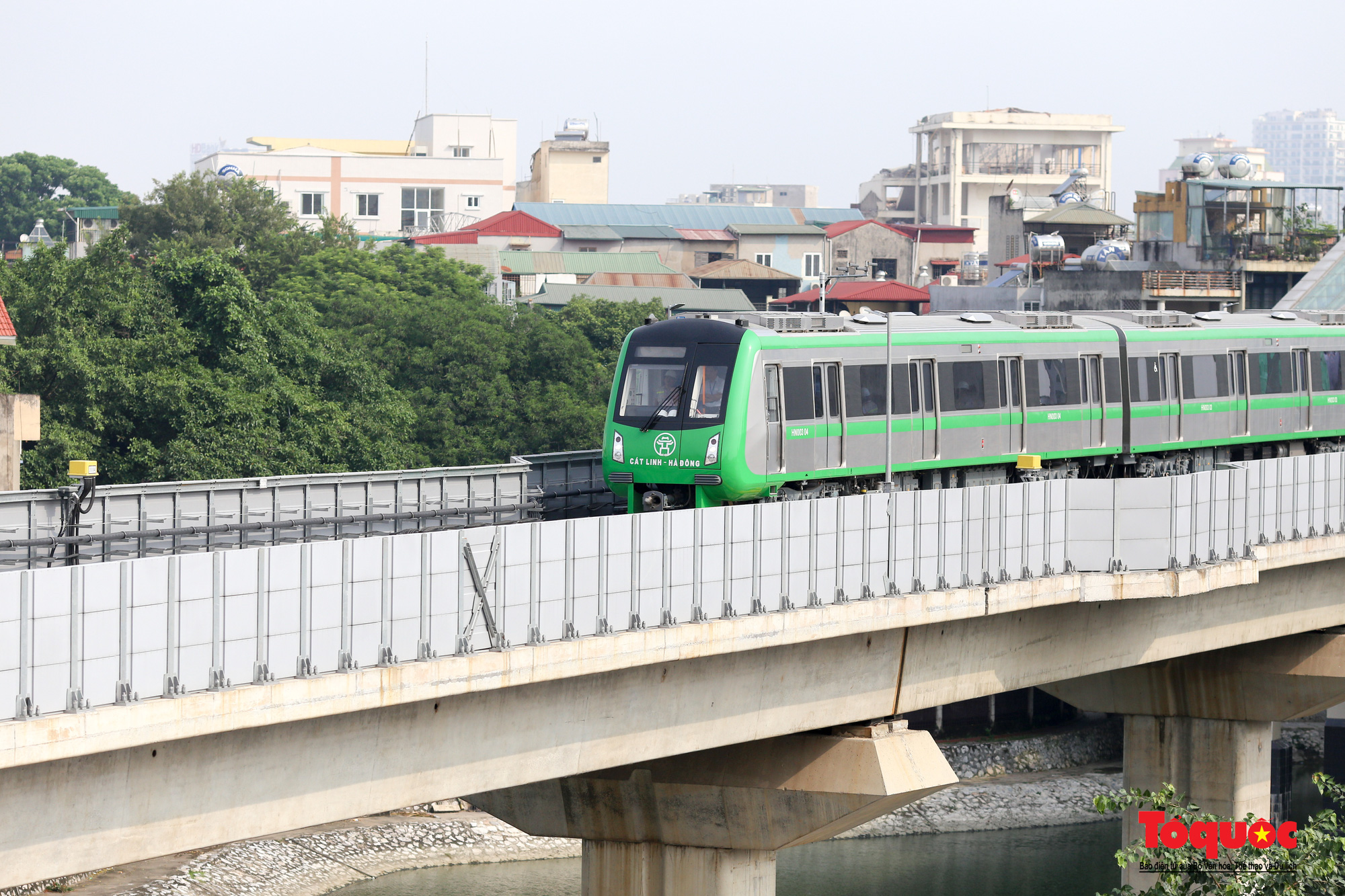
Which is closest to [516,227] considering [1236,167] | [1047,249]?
[1047,249]

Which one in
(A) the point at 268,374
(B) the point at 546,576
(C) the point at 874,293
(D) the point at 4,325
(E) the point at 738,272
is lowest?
(B) the point at 546,576

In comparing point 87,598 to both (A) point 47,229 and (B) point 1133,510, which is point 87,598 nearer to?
(B) point 1133,510

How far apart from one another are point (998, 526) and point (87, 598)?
12.7 metres

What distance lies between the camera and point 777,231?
110 meters

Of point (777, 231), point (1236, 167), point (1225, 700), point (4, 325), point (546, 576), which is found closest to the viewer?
point (546, 576)

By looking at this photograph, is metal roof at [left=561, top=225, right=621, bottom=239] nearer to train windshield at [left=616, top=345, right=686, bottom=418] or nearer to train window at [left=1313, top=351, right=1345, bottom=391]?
train window at [left=1313, top=351, right=1345, bottom=391]

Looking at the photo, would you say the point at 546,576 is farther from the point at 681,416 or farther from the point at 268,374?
the point at 268,374

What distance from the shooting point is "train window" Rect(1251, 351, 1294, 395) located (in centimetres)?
3466

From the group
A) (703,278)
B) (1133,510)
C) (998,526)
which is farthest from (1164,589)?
(703,278)

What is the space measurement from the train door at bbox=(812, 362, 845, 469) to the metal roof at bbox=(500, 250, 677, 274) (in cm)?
6781

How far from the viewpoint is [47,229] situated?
129m

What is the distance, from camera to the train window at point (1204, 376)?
33062 millimetres

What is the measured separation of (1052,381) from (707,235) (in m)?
81.4

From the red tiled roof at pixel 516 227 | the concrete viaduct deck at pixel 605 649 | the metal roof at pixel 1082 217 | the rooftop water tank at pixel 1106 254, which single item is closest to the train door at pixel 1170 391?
the concrete viaduct deck at pixel 605 649
